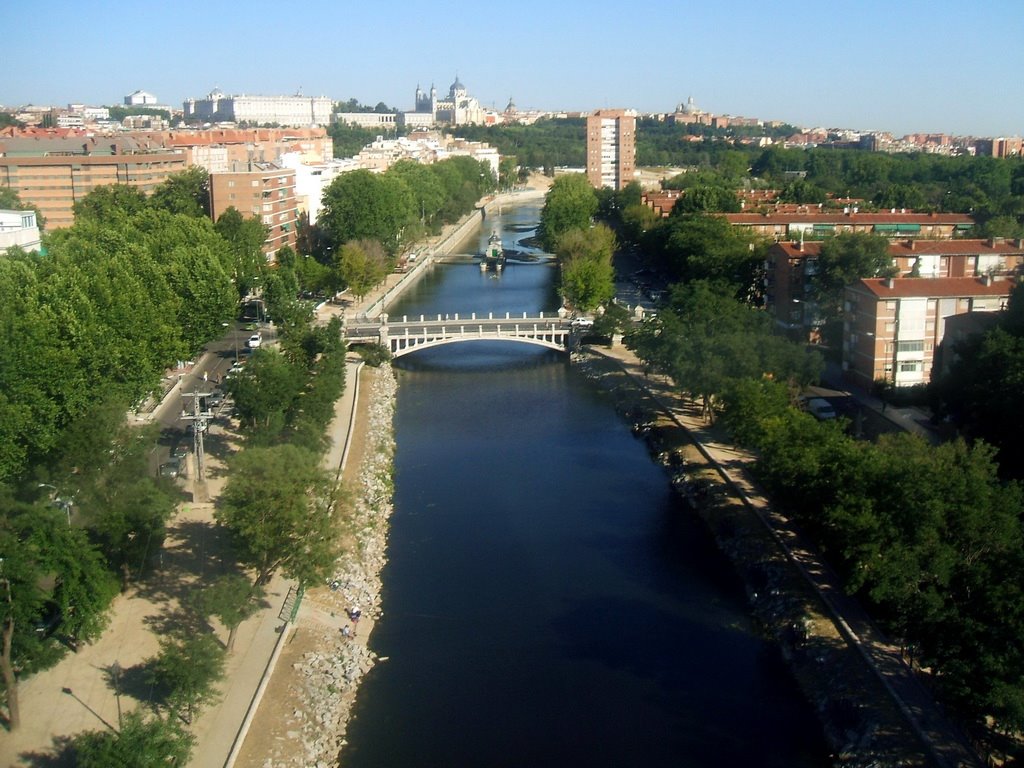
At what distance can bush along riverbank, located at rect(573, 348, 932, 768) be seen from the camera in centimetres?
497

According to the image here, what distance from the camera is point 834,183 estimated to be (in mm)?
26078

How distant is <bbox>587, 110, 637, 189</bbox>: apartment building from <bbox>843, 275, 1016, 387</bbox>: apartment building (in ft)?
80.7

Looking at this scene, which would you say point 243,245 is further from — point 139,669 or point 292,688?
point 292,688

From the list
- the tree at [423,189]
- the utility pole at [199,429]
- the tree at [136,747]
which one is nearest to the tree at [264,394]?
the utility pole at [199,429]

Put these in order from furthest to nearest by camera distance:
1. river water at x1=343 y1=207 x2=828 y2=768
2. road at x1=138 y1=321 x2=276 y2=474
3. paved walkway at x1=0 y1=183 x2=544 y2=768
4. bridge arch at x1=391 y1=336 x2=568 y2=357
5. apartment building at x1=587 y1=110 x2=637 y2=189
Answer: apartment building at x1=587 y1=110 x2=637 y2=189 → bridge arch at x1=391 y1=336 x2=568 y2=357 → road at x1=138 y1=321 x2=276 y2=474 → river water at x1=343 y1=207 x2=828 y2=768 → paved walkway at x1=0 y1=183 x2=544 y2=768

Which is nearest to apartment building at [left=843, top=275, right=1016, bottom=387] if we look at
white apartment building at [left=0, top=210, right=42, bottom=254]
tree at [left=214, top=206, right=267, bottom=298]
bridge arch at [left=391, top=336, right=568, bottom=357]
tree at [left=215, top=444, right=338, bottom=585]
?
bridge arch at [left=391, top=336, right=568, bottom=357]

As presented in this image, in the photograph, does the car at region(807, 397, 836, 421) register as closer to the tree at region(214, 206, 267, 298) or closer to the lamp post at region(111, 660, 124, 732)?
the lamp post at region(111, 660, 124, 732)

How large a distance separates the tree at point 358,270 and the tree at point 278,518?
1023cm

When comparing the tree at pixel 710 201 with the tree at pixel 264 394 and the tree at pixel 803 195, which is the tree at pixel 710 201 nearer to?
the tree at pixel 803 195

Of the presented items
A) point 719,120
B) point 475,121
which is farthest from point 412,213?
point 719,120

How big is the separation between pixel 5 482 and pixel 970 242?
10.1 metres

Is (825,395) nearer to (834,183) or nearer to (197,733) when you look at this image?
(197,733)

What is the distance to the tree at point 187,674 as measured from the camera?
483cm

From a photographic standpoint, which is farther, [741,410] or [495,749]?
[741,410]
